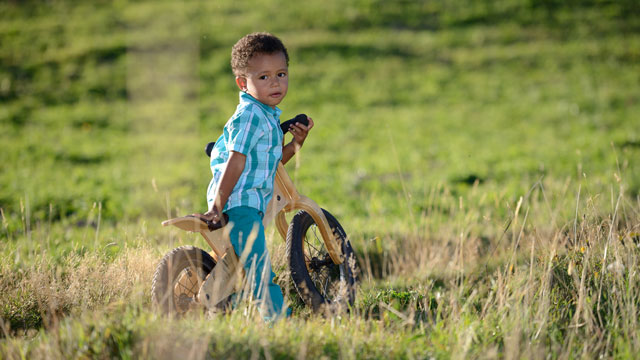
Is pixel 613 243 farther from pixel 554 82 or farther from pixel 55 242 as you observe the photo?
pixel 554 82

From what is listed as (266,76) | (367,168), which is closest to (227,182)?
(266,76)

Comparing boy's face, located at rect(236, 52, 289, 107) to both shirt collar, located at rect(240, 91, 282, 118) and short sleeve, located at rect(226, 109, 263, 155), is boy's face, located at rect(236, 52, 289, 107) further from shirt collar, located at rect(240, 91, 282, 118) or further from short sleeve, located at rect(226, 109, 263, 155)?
short sleeve, located at rect(226, 109, 263, 155)

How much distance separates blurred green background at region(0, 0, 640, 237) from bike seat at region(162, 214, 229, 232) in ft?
9.26

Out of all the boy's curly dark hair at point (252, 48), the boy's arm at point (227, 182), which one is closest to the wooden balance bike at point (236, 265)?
the boy's arm at point (227, 182)

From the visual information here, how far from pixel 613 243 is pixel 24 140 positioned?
12.3m

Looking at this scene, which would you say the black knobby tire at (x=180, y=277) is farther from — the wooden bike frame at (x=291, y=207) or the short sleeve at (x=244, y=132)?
the short sleeve at (x=244, y=132)

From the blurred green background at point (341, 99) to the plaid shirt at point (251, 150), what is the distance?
2.56 m

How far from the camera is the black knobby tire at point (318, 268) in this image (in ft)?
13.3

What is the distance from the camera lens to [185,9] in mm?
22984

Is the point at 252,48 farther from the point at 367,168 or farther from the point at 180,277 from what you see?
the point at 367,168

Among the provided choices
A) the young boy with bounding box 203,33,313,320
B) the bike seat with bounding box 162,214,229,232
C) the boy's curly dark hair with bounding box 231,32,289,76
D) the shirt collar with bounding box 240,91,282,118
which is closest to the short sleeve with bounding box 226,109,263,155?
the young boy with bounding box 203,33,313,320

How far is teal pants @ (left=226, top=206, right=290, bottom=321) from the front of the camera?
12.5ft

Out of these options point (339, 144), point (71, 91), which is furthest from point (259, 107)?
point (71, 91)

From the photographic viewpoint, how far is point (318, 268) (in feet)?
15.1
